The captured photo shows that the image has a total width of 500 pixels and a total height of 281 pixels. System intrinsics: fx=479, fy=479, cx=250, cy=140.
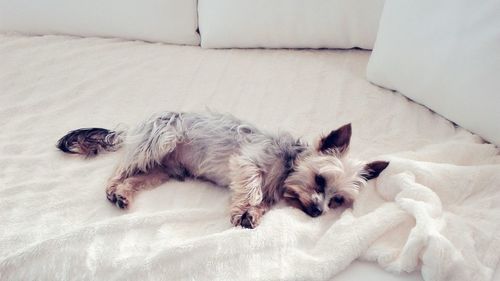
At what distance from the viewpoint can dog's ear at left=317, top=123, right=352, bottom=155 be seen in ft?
5.31

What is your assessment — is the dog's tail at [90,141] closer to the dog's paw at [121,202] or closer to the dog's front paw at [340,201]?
the dog's paw at [121,202]

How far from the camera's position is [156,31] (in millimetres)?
2387

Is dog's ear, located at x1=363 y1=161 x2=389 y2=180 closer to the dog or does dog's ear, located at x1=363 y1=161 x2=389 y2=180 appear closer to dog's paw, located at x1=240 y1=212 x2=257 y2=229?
the dog

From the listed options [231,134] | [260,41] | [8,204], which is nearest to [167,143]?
[231,134]

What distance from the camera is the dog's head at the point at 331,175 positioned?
1604 mm

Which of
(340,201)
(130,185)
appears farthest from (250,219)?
(130,185)

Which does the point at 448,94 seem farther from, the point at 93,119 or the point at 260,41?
the point at 93,119

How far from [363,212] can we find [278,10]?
1.13 meters

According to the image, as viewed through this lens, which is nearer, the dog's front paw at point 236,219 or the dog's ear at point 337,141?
the dog's front paw at point 236,219

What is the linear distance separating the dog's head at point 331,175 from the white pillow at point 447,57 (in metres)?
0.45

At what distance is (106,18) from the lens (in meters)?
2.36

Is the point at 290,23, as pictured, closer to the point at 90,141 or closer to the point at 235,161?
the point at 235,161

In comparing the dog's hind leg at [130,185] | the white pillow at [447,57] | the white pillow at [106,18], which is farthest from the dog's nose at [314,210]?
the white pillow at [106,18]

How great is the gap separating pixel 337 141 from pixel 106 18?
137 centimetres
